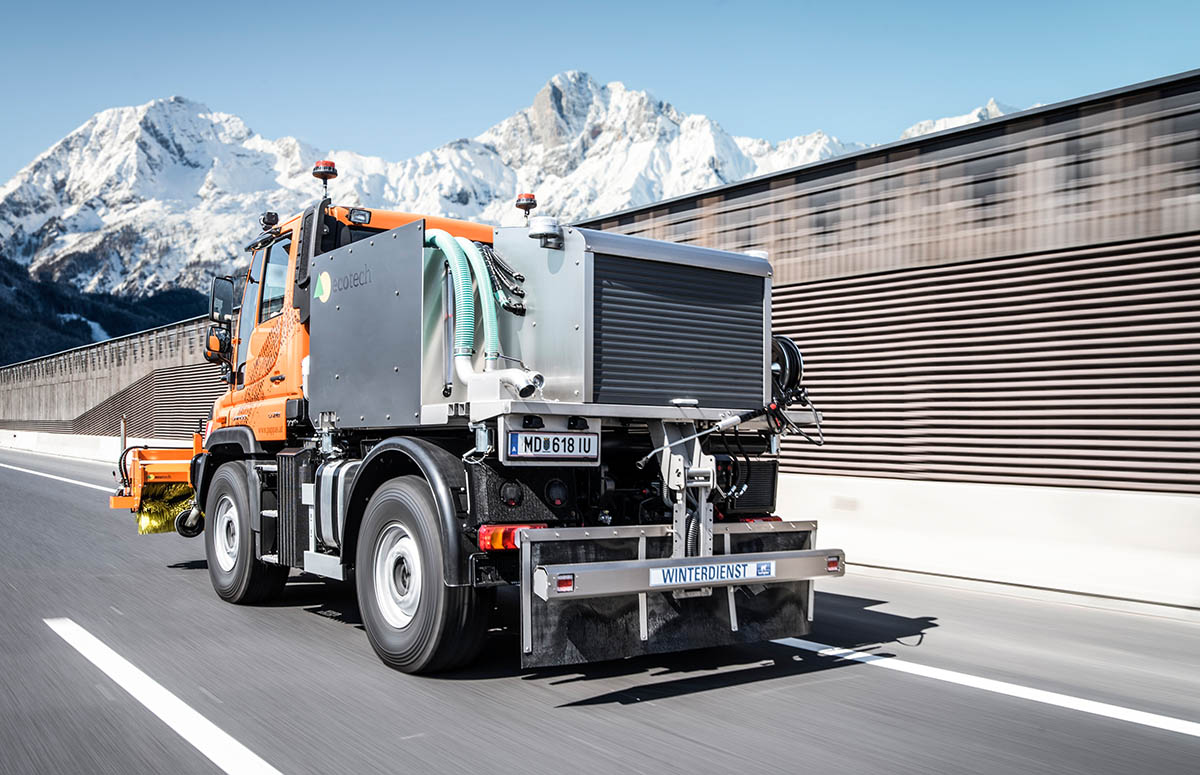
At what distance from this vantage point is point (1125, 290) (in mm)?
10188

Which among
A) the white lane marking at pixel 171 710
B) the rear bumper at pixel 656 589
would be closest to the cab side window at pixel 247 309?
the white lane marking at pixel 171 710

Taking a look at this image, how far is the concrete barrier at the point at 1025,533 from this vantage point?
342 inches

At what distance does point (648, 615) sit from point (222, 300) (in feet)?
17.4

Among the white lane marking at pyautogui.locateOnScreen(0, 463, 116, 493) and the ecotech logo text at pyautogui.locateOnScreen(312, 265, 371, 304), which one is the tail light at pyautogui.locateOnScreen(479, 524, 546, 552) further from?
the white lane marking at pyautogui.locateOnScreen(0, 463, 116, 493)

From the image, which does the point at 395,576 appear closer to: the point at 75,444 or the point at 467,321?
the point at 467,321

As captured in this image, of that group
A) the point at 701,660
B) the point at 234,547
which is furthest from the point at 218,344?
the point at 701,660

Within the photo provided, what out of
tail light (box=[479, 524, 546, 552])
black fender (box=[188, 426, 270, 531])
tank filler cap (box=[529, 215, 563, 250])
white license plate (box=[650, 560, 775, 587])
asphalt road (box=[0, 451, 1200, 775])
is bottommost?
asphalt road (box=[0, 451, 1200, 775])

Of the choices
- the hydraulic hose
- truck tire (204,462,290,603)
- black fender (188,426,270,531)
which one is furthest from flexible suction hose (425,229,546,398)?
truck tire (204,462,290,603)

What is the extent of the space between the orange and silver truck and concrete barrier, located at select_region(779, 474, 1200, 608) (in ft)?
10.9

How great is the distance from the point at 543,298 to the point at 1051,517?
5.40 metres

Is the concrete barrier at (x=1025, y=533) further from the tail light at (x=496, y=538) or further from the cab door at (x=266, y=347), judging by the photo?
the cab door at (x=266, y=347)

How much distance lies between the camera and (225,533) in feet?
29.5

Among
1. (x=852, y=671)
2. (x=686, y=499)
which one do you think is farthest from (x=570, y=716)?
(x=852, y=671)

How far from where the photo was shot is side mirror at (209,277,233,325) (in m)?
9.46
